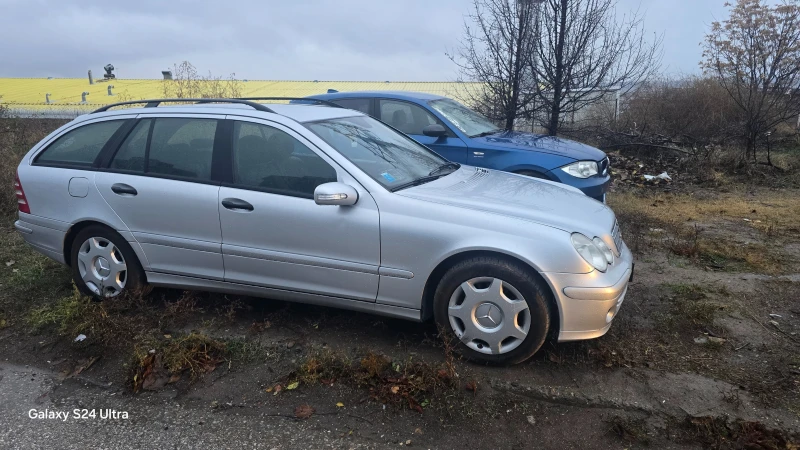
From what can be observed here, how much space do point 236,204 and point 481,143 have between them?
3.54 metres

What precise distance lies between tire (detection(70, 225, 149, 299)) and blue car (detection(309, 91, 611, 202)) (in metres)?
3.54

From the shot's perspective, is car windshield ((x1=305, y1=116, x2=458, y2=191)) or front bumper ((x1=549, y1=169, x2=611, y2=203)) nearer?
car windshield ((x1=305, y1=116, x2=458, y2=191))

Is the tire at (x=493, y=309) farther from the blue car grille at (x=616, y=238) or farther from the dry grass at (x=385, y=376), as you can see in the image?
the blue car grille at (x=616, y=238)

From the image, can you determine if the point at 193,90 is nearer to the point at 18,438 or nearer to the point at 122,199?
the point at 122,199

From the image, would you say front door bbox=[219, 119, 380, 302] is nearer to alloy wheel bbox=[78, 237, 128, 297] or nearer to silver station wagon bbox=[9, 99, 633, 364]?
silver station wagon bbox=[9, 99, 633, 364]

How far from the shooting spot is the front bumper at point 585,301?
10.7 ft

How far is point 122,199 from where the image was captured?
13.8ft

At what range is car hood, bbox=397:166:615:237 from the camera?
3.47 meters

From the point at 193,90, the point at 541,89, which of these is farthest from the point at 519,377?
the point at 193,90

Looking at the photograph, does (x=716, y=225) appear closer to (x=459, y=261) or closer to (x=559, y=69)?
(x=559, y=69)

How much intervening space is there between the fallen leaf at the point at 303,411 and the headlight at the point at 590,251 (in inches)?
68.4

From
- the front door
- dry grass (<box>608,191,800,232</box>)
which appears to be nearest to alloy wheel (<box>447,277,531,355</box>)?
the front door

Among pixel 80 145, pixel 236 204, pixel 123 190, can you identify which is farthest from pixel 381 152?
pixel 80 145

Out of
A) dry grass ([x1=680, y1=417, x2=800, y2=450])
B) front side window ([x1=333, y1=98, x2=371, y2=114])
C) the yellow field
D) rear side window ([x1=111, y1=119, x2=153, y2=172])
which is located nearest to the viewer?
dry grass ([x1=680, y1=417, x2=800, y2=450])
